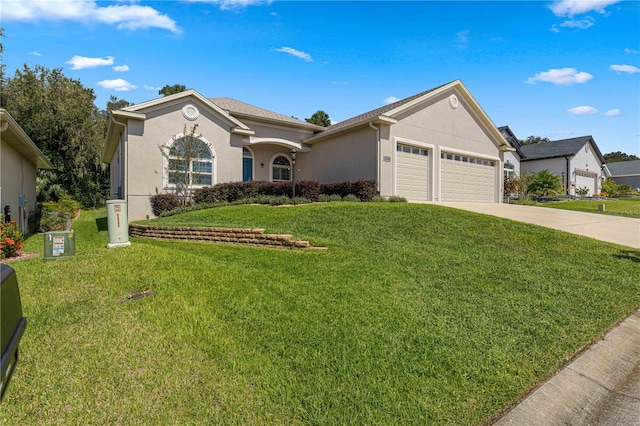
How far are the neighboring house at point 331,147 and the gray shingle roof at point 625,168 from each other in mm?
32945

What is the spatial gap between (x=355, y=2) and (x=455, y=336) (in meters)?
11.5

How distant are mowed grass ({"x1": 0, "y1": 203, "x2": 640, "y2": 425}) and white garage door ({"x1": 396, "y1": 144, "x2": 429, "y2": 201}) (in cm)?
889

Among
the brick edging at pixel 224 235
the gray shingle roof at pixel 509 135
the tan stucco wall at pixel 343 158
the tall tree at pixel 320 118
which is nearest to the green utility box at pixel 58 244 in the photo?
the brick edging at pixel 224 235

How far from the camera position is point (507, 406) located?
2.46m

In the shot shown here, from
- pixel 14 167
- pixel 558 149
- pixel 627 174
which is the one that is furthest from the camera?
pixel 627 174

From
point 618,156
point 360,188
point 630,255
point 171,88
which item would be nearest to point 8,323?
point 630,255

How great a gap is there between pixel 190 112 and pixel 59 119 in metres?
17.3

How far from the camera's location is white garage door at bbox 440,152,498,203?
1659cm

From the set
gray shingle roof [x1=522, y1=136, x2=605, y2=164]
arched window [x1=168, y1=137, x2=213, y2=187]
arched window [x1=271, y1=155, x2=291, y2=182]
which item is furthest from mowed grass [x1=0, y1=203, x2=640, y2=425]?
gray shingle roof [x1=522, y1=136, x2=605, y2=164]

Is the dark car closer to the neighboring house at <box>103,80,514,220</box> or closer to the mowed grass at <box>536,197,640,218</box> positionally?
the neighboring house at <box>103,80,514,220</box>

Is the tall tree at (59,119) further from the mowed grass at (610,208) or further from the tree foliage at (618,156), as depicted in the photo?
the tree foliage at (618,156)

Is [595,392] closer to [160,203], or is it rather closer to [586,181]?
[160,203]

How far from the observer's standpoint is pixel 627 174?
38875 millimetres

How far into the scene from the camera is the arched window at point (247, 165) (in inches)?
688
